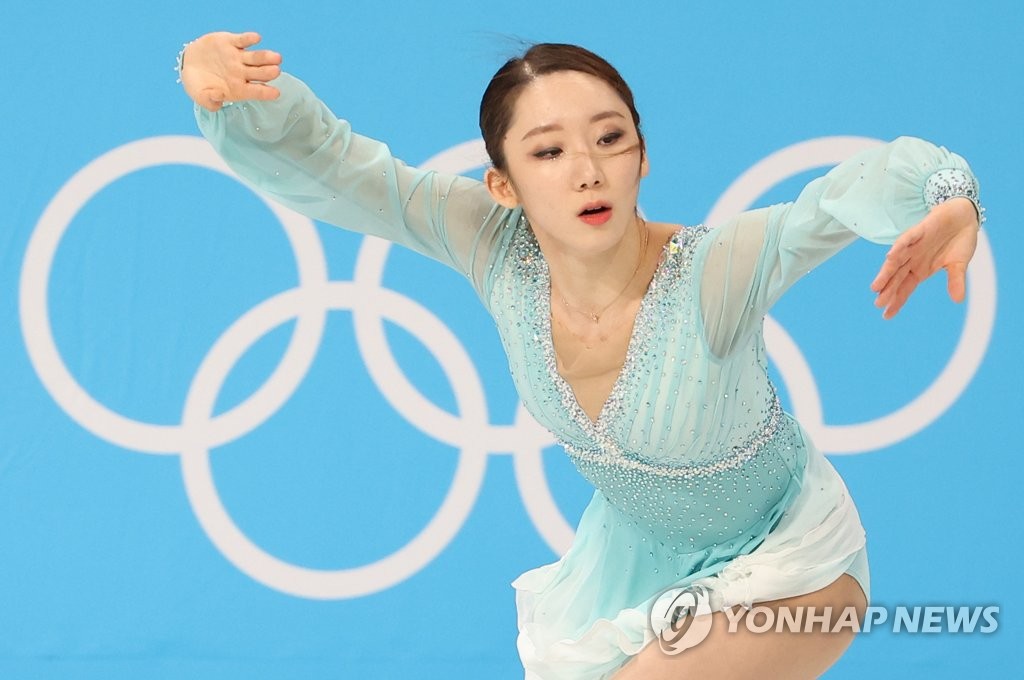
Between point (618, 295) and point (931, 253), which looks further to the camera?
point (618, 295)

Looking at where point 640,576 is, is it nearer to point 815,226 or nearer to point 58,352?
point 815,226

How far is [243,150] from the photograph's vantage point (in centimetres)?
240

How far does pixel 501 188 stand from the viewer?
2.43 meters

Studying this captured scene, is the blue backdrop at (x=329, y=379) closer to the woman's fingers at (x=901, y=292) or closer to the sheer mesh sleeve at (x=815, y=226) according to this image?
the sheer mesh sleeve at (x=815, y=226)

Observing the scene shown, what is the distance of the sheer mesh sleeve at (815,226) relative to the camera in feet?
6.45

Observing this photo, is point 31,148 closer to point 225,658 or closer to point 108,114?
point 108,114

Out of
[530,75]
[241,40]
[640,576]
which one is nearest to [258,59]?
[241,40]

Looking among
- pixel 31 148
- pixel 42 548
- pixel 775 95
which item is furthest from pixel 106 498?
pixel 775 95

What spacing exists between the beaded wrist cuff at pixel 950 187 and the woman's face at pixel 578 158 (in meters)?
A: 0.52

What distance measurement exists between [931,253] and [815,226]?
0.82ft

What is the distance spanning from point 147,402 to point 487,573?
998 millimetres

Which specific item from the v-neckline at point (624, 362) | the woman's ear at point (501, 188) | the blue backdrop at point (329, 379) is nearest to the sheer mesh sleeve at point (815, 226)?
the v-neckline at point (624, 362)

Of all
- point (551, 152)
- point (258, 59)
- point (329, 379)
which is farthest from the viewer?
point (329, 379)

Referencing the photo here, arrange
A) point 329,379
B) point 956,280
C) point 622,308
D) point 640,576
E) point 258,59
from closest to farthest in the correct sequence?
1. point 956,280
2. point 258,59
3. point 622,308
4. point 640,576
5. point 329,379
